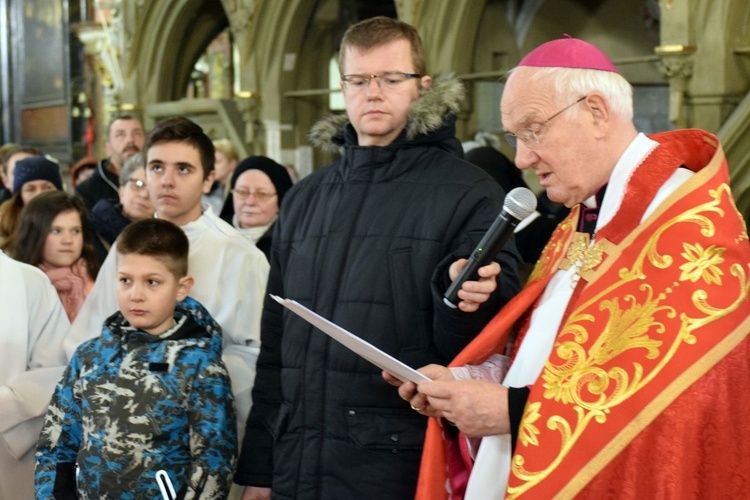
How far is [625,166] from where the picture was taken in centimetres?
200

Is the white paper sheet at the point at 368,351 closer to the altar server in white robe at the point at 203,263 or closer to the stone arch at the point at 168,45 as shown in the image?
the altar server in white robe at the point at 203,263

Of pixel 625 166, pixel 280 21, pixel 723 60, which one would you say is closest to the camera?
pixel 625 166

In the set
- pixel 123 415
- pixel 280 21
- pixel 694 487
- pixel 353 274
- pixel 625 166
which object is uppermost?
pixel 280 21

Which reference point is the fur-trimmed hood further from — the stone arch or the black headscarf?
the stone arch

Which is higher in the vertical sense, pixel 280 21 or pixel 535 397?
pixel 280 21

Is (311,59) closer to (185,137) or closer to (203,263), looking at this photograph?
(185,137)

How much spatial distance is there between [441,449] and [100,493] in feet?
3.66

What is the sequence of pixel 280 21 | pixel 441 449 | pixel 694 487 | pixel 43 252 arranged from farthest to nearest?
1. pixel 280 21
2. pixel 43 252
3. pixel 441 449
4. pixel 694 487

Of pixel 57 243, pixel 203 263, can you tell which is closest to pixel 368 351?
pixel 203 263

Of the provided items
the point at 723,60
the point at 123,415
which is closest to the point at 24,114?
the point at 723,60

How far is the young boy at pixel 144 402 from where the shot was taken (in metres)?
2.86

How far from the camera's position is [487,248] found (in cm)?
A: 202

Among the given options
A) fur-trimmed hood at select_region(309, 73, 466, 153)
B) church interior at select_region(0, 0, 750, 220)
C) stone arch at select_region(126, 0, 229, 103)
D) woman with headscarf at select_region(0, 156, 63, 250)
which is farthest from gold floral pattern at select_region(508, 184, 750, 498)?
stone arch at select_region(126, 0, 229, 103)

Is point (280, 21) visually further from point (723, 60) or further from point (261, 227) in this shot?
point (261, 227)
